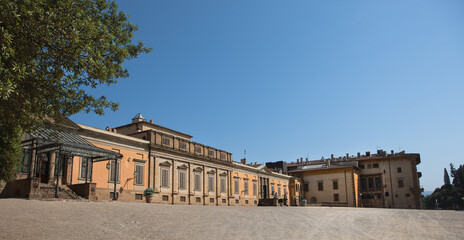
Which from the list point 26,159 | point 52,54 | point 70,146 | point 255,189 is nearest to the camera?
point 52,54

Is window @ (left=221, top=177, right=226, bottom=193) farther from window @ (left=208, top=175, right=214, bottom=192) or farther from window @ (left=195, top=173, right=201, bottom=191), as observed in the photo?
window @ (left=195, top=173, right=201, bottom=191)

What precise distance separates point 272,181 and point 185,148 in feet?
74.1

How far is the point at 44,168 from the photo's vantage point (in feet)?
76.2

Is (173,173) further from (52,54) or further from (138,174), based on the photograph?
(52,54)

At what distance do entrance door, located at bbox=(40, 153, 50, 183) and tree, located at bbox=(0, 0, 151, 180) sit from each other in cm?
1337

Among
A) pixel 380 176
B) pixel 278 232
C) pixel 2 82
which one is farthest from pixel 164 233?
pixel 380 176

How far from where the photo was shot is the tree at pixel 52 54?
7902 mm

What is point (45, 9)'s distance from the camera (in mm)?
8836

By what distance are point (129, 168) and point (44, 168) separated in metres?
7.30

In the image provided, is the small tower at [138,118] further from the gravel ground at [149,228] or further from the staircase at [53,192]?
the gravel ground at [149,228]

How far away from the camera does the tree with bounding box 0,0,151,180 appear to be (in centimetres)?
790

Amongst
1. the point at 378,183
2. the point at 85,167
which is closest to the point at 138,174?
the point at 85,167

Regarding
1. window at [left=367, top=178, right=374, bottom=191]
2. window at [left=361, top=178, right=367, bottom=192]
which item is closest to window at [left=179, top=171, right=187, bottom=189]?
window at [left=361, top=178, right=367, bottom=192]

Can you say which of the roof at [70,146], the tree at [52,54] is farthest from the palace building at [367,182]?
the tree at [52,54]
